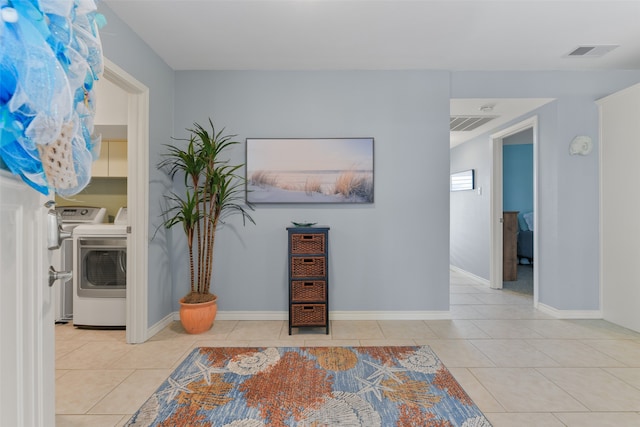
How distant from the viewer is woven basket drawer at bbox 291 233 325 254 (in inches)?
119

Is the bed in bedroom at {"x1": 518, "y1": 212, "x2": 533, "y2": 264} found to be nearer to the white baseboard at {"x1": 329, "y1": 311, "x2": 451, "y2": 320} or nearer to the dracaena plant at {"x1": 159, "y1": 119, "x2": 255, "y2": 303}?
the white baseboard at {"x1": 329, "y1": 311, "x2": 451, "y2": 320}

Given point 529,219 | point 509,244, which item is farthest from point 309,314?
point 529,219

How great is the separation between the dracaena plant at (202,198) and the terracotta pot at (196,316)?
0.20 ft

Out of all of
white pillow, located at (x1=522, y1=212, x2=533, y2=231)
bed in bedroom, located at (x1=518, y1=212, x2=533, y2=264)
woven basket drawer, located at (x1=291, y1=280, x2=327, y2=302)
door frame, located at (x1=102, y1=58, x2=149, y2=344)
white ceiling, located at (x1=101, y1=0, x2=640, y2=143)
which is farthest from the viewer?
white pillow, located at (x1=522, y1=212, x2=533, y2=231)

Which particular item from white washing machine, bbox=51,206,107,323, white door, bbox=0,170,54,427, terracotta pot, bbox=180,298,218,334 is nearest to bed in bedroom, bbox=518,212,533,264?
terracotta pot, bbox=180,298,218,334

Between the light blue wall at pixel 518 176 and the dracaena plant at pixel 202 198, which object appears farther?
the light blue wall at pixel 518 176

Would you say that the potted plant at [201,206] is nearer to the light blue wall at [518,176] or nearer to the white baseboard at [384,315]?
the white baseboard at [384,315]

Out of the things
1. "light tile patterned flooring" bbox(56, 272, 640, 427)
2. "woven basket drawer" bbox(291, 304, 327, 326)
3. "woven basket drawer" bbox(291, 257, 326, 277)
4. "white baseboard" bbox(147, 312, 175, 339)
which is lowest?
"light tile patterned flooring" bbox(56, 272, 640, 427)

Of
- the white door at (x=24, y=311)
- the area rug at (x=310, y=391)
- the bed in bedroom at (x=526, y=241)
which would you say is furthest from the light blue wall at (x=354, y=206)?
the bed in bedroom at (x=526, y=241)

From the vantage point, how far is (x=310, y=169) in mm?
3312

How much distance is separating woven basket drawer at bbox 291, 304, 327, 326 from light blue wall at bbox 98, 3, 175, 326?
4.08 ft

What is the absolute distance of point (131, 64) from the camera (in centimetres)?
263

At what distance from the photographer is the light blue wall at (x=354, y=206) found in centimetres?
336

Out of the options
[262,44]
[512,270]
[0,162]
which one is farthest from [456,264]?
[0,162]
